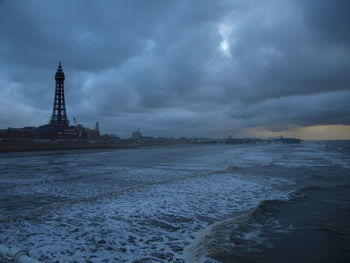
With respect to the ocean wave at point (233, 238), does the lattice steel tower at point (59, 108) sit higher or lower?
higher

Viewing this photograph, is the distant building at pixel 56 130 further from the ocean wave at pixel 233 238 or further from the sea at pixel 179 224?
the ocean wave at pixel 233 238

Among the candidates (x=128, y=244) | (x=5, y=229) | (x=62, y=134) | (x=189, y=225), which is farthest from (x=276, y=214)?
(x=62, y=134)

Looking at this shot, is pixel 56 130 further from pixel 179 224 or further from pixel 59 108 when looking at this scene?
pixel 179 224

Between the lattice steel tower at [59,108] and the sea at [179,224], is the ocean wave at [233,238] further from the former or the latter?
the lattice steel tower at [59,108]

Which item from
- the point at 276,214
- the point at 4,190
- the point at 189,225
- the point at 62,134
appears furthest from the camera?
the point at 62,134

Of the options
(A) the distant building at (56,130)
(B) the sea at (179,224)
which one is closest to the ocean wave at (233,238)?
(B) the sea at (179,224)

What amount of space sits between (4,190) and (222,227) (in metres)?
11.3

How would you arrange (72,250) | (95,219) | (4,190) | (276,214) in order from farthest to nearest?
(4,190), (276,214), (95,219), (72,250)

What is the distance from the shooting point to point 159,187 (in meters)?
11.7

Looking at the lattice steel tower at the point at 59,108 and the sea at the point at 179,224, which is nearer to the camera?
the sea at the point at 179,224

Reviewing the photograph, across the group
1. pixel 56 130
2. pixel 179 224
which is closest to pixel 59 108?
pixel 56 130

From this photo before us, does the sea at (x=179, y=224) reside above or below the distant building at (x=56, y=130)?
below

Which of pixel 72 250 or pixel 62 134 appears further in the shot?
pixel 62 134

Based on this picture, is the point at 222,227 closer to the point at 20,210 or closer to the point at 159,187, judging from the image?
the point at 159,187
